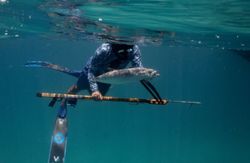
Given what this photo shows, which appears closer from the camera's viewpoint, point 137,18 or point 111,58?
point 111,58

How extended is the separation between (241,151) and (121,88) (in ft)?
163

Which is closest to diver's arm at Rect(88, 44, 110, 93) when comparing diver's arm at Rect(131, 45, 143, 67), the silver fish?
diver's arm at Rect(131, 45, 143, 67)

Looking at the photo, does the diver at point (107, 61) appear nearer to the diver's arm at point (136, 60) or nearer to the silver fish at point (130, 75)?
the diver's arm at point (136, 60)

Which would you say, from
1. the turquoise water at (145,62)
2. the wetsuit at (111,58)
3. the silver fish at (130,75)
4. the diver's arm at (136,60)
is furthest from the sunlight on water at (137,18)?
the silver fish at (130,75)

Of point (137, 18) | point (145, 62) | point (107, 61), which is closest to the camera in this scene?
point (107, 61)

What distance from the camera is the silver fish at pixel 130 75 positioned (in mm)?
10250

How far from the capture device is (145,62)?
8756 centimetres

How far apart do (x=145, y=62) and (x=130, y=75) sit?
7743cm

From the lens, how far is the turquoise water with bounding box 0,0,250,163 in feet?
53.4

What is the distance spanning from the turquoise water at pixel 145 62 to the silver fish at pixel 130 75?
4.53m

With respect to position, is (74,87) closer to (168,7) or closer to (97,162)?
(168,7)

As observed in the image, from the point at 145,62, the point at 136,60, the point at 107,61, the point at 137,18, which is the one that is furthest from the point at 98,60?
the point at 145,62

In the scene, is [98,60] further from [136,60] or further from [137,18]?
[137,18]

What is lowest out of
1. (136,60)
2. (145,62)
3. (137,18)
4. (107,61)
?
(145,62)
